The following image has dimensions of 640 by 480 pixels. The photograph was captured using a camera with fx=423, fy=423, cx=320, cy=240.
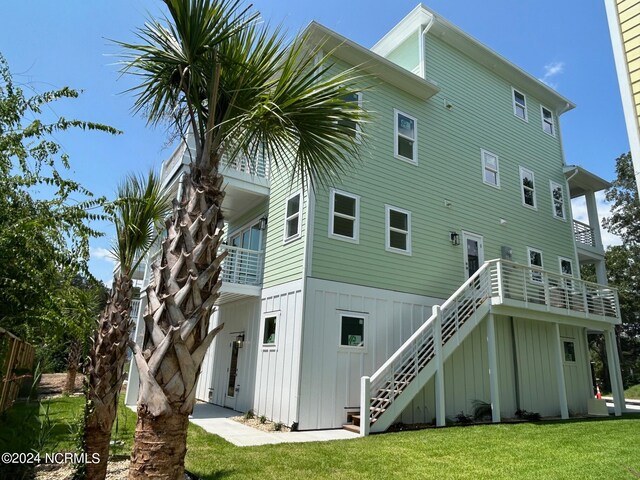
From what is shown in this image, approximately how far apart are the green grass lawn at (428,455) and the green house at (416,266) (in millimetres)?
1509

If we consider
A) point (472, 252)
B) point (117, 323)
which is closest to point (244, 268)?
point (472, 252)

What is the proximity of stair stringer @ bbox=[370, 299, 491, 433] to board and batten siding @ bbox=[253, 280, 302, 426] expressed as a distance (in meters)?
1.90

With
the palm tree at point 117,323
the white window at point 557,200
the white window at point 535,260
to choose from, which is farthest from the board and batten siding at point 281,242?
the white window at point 557,200

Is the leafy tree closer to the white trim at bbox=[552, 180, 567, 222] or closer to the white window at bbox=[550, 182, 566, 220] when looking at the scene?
the white trim at bbox=[552, 180, 567, 222]

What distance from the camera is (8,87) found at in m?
5.17

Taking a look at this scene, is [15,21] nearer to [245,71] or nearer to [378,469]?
[245,71]

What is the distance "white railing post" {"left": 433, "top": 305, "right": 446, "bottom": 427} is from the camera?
9602 millimetres

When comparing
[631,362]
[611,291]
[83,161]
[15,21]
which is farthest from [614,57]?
[631,362]

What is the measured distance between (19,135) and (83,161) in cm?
115

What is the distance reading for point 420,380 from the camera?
9.46 m

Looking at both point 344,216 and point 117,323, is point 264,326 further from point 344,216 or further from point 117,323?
point 117,323

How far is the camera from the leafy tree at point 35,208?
470cm

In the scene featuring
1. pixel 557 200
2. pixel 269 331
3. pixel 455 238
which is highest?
pixel 557 200

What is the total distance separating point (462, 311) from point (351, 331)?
3.05 meters
